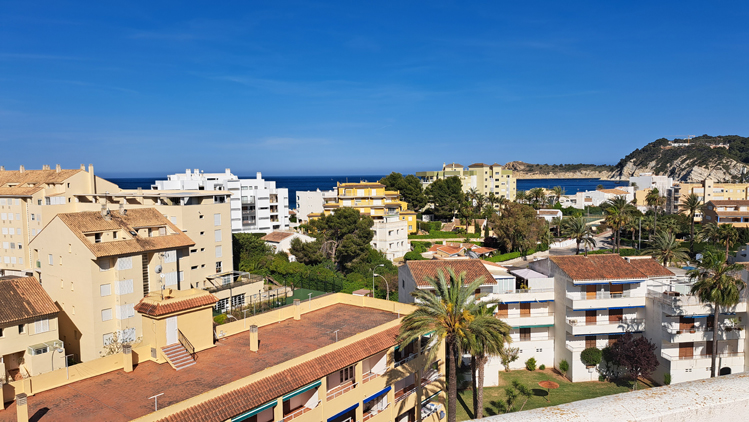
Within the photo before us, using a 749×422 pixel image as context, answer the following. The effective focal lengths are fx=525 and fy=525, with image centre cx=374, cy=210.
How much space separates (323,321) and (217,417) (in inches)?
503

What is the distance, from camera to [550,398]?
3747 centimetres

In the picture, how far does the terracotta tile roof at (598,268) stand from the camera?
135 ft

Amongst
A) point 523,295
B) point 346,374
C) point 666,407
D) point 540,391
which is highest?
point 666,407

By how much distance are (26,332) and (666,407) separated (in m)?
38.6

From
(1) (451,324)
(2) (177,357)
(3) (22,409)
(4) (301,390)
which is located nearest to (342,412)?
(4) (301,390)

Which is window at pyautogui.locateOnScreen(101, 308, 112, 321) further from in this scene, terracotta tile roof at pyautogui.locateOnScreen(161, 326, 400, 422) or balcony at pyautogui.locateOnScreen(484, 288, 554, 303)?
balcony at pyautogui.locateOnScreen(484, 288, 554, 303)

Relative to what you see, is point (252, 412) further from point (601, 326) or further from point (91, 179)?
point (91, 179)

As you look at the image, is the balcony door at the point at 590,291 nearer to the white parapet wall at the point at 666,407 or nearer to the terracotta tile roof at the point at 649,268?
the terracotta tile roof at the point at 649,268

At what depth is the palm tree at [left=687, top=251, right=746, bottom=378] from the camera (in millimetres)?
37312

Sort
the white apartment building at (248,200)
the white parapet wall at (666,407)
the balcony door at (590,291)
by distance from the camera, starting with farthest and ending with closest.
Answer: the white apartment building at (248,200), the balcony door at (590,291), the white parapet wall at (666,407)

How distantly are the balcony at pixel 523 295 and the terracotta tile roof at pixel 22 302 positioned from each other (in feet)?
103

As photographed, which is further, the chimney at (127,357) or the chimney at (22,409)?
the chimney at (127,357)

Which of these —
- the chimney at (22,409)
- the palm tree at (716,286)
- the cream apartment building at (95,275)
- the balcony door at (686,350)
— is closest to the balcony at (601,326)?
the balcony door at (686,350)

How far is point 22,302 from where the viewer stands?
33.9 meters
